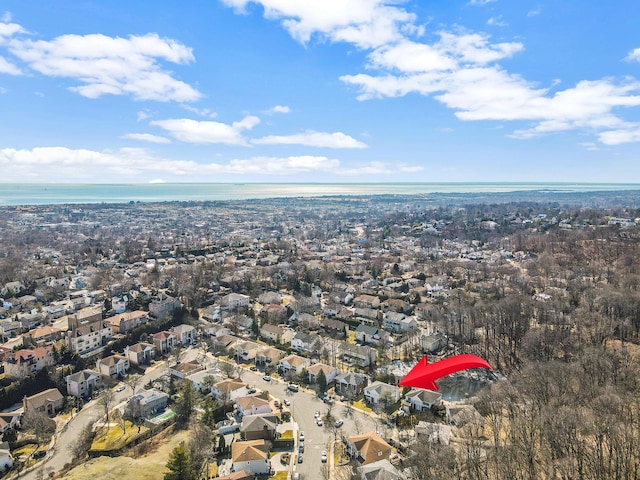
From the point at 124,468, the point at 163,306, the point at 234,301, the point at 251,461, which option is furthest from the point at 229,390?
the point at 234,301

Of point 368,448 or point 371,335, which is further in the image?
point 371,335

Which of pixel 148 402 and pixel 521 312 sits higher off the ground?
pixel 521 312

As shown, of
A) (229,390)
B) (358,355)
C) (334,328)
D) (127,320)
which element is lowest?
(334,328)

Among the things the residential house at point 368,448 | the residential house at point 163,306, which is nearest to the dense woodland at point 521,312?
the residential house at point 368,448

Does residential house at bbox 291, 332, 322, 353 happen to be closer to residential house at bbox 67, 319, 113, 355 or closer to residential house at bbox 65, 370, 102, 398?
residential house at bbox 65, 370, 102, 398

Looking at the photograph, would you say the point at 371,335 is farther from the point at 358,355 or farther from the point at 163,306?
the point at 163,306

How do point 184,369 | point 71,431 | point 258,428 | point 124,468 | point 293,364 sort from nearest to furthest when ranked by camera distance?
point 124,468 < point 258,428 < point 71,431 < point 184,369 < point 293,364

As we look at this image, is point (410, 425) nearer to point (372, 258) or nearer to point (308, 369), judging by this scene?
point (308, 369)

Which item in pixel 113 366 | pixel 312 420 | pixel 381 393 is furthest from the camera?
pixel 113 366

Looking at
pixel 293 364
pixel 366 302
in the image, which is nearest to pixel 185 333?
pixel 293 364
